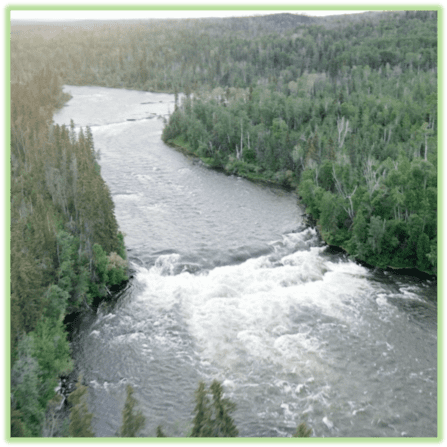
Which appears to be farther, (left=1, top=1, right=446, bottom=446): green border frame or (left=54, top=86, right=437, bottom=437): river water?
(left=54, top=86, right=437, bottom=437): river water

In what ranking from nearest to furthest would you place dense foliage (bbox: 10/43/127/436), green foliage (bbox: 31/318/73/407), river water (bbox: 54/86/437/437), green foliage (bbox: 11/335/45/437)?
green foliage (bbox: 11/335/45/437) < dense foliage (bbox: 10/43/127/436) < green foliage (bbox: 31/318/73/407) < river water (bbox: 54/86/437/437)

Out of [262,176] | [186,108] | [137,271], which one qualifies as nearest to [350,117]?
[262,176]

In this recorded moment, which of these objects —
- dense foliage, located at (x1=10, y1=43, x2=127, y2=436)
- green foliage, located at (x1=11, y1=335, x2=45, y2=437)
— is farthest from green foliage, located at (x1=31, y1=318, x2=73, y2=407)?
green foliage, located at (x1=11, y1=335, x2=45, y2=437)

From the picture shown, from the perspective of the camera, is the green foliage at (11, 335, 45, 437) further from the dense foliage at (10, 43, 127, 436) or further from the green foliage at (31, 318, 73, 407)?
the green foliage at (31, 318, 73, 407)

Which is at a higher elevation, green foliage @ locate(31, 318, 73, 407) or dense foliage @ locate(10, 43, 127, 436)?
dense foliage @ locate(10, 43, 127, 436)

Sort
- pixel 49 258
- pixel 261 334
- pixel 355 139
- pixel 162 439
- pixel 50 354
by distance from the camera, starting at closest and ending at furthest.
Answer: pixel 162 439, pixel 50 354, pixel 261 334, pixel 49 258, pixel 355 139

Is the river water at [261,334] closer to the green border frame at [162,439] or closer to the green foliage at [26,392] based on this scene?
the green foliage at [26,392]

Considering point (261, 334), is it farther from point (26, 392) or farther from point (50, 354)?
point (26, 392)

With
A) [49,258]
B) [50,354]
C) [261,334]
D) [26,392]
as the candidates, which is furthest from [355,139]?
[26,392]

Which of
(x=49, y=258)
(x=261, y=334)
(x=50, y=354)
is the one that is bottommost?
(x=261, y=334)
